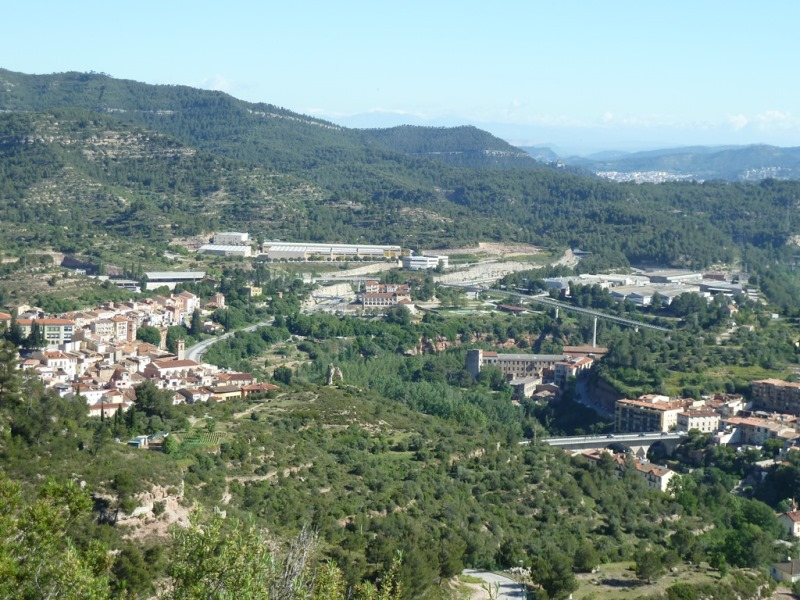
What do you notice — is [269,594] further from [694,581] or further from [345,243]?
[345,243]

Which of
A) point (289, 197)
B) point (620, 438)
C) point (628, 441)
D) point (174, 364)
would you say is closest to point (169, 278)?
point (174, 364)

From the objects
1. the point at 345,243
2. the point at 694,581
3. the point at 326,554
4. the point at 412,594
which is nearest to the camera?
the point at 412,594

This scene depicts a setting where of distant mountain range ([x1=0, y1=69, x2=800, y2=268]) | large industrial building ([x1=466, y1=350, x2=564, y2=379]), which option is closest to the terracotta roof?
large industrial building ([x1=466, y1=350, x2=564, y2=379])

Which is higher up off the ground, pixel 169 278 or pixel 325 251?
pixel 169 278

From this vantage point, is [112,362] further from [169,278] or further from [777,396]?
[777,396]

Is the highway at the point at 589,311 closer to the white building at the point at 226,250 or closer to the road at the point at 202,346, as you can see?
the white building at the point at 226,250

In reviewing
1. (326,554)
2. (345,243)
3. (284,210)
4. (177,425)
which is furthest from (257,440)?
(284,210)
